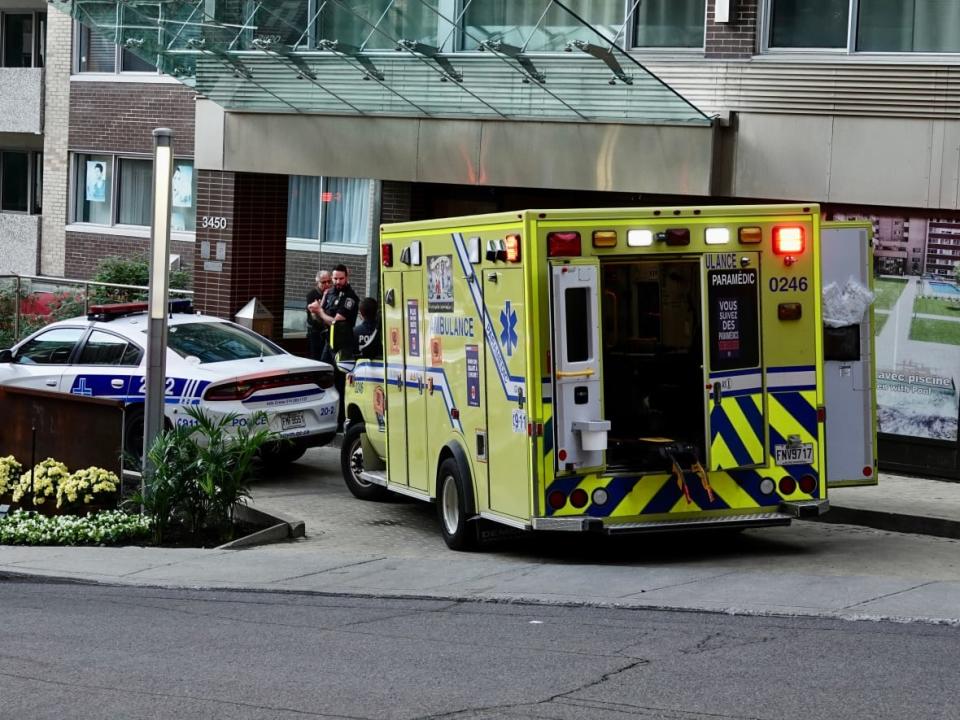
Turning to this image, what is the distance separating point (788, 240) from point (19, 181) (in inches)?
975

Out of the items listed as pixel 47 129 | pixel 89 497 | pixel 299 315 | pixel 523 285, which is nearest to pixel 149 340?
pixel 89 497

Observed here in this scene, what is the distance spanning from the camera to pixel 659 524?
36.3 feet

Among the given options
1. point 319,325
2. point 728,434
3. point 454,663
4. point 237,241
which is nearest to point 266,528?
point 728,434

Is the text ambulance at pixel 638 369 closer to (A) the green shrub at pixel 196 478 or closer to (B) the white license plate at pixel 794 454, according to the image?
(B) the white license plate at pixel 794 454

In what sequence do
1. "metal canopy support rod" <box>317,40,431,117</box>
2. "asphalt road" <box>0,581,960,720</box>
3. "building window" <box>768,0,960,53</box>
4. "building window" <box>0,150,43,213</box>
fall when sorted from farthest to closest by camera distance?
"building window" <box>0,150,43,213</box>, "metal canopy support rod" <box>317,40,431,117</box>, "building window" <box>768,0,960,53</box>, "asphalt road" <box>0,581,960,720</box>

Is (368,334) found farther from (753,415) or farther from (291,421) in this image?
(753,415)

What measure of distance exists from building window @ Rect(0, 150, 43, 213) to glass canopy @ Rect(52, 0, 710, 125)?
40.8ft

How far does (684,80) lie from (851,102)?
2.06 metres

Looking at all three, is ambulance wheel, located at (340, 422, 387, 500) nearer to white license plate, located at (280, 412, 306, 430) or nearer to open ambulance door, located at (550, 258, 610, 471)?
white license plate, located at (280, 412, 306, 430)

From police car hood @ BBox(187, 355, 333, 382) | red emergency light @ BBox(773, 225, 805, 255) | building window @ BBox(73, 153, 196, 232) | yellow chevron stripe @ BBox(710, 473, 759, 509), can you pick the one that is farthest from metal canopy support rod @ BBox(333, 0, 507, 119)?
building window @ BBox(73, 153, 196, 232)

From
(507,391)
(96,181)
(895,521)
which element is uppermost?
(96,181)

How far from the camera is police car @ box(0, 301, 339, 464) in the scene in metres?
15.0

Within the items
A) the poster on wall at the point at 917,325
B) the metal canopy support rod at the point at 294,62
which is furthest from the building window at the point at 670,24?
the metal canopy support rod at the point at 294,62

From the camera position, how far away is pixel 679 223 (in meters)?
11.1
